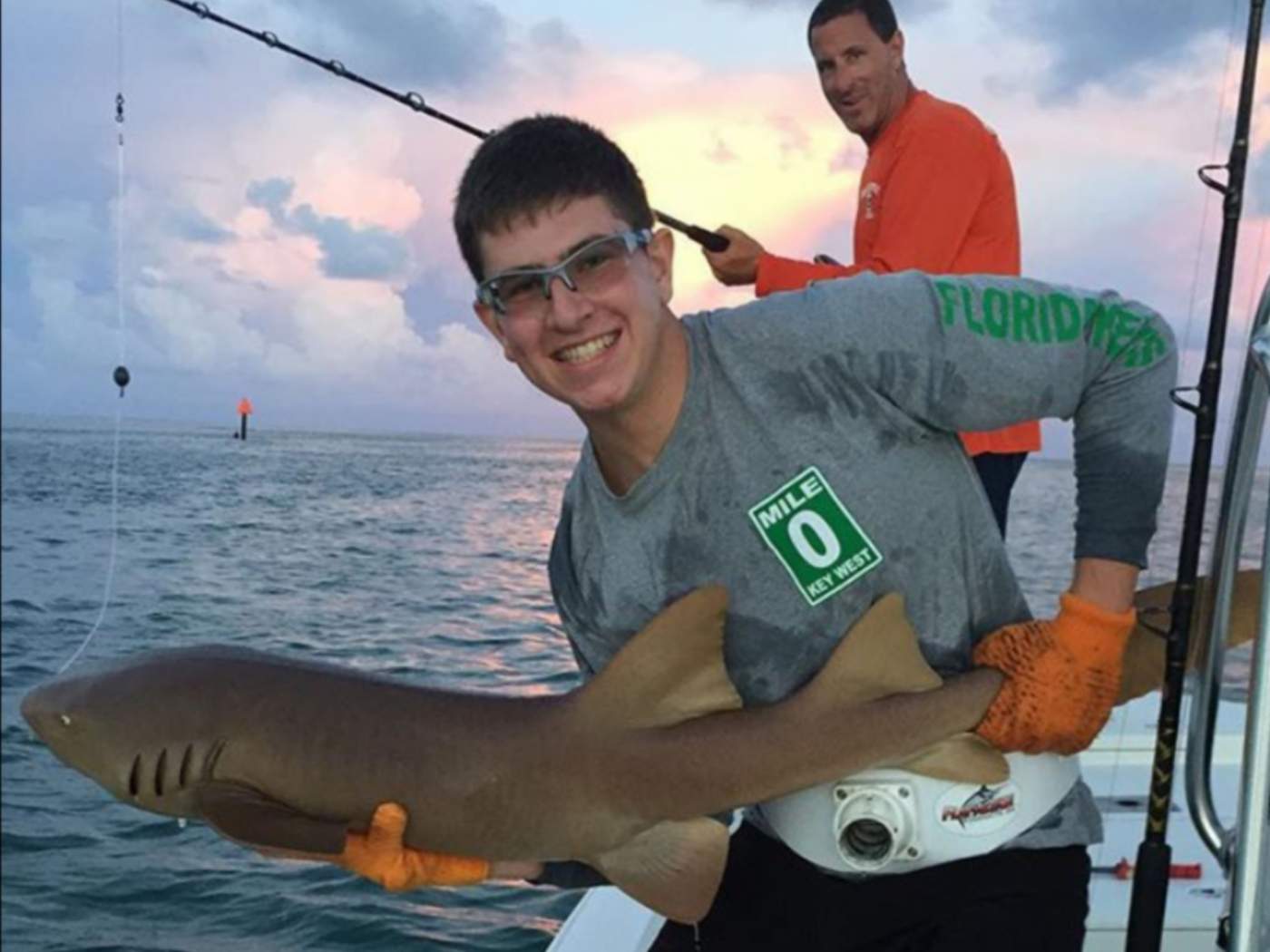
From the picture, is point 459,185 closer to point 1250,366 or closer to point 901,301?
point 901,301

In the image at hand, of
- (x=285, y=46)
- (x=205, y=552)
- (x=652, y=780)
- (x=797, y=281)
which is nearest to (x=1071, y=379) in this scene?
(x=652, y=780)

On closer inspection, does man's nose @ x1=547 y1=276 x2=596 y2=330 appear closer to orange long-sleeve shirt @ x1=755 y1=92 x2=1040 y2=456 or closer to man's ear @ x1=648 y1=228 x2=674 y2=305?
man's ear @ x1=648 y1=228 x2=674 y2=305

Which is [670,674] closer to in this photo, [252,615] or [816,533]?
[816,533]

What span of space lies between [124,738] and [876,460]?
4.78 ft

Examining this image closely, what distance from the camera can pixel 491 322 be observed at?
89.0 inches

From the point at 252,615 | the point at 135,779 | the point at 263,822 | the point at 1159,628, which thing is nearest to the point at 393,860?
the point at 263,822

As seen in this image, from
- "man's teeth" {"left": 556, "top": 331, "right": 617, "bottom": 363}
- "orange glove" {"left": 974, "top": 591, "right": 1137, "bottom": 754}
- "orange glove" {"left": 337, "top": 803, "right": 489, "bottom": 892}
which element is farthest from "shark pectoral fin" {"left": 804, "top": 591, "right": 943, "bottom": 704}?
"orange glove" {"left": 337, "top": 803, "right": 489, "bottom": 892}

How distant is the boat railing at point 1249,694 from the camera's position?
169 centimetres

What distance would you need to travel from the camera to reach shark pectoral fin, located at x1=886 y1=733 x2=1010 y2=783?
7.20 feet

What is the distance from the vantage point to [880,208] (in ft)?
11.8

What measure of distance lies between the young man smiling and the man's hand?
1.39 meters

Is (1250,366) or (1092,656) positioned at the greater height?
(1250,366)

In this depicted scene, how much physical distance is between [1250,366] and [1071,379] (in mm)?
269

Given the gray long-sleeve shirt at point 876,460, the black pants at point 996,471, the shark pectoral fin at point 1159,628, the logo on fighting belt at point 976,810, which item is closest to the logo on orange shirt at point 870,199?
the black pants at point 996,471
